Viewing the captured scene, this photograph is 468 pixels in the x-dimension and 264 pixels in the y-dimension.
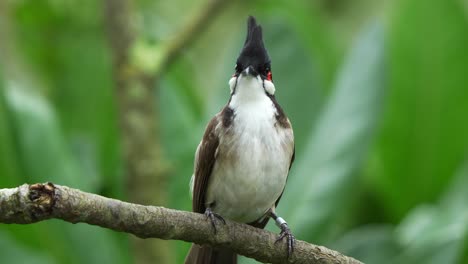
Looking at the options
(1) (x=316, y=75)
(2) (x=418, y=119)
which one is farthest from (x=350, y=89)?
(2) (x=418, y=119)

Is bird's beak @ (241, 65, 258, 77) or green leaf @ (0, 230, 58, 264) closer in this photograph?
bird's beak @ (241, 65, 258, 77)

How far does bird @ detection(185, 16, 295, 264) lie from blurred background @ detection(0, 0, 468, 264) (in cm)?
113

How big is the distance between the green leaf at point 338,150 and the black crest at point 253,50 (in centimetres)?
144

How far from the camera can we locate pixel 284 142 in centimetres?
366

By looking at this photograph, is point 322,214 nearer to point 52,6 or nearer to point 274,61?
point 274,61

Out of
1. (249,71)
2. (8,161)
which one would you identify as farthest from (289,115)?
(249,71)

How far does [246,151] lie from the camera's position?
3.59 metres

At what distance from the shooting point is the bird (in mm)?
3590

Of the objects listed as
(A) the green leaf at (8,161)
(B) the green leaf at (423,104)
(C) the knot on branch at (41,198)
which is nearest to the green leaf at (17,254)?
(A) the green leaf at (8,161)

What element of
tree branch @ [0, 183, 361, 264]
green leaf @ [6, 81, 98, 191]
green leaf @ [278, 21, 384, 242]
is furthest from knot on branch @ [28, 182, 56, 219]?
green leaf @ [278, 21, 384, 242]

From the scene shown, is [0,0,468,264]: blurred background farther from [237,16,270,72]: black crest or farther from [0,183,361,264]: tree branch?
[0,183,361,264]: tree branch

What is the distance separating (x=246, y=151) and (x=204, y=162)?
185mm

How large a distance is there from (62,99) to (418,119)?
7.15ft

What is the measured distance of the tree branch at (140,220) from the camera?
2457 mm
